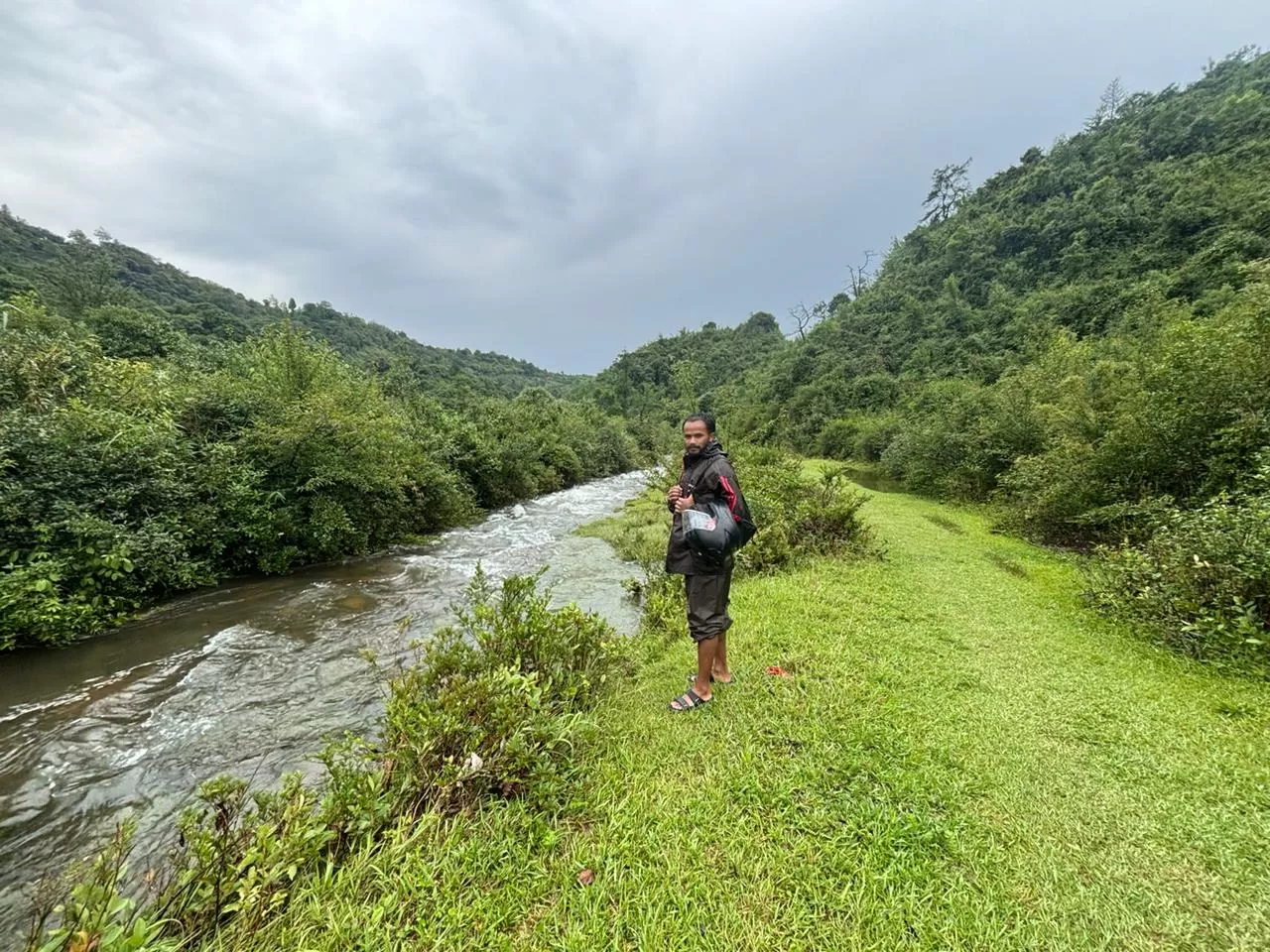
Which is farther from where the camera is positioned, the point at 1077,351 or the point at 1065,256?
the point at 1065,256

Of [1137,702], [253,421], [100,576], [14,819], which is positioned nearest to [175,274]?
[253,421]

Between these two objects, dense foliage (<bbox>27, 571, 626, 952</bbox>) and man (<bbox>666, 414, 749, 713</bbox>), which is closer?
dense foliage (<bbox>27, 571, 626, 952</bbox>)

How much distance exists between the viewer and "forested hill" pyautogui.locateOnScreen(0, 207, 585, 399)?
26.0 metres

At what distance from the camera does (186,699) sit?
4.83 metres

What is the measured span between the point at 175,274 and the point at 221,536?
242ft

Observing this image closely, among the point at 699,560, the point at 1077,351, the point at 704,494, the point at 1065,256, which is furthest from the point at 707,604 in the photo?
the point at 1065,256

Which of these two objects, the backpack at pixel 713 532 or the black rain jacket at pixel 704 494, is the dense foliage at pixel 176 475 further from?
the backpack at pixel 713 532

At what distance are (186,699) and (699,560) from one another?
18.0 feet

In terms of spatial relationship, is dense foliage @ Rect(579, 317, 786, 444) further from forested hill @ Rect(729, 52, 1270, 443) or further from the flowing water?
the flowing water

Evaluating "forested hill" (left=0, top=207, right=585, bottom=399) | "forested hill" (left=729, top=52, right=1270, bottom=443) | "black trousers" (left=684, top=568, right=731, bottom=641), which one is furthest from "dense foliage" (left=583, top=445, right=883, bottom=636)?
"forested hill" (left=729, top=52, right=1270, bottom=443)

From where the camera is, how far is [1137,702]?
142 inches

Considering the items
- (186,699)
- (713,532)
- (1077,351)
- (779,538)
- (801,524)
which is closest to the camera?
(713,532)

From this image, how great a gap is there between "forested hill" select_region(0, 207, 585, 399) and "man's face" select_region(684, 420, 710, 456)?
22056 mm

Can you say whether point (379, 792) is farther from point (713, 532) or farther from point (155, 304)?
point (155, 304)
